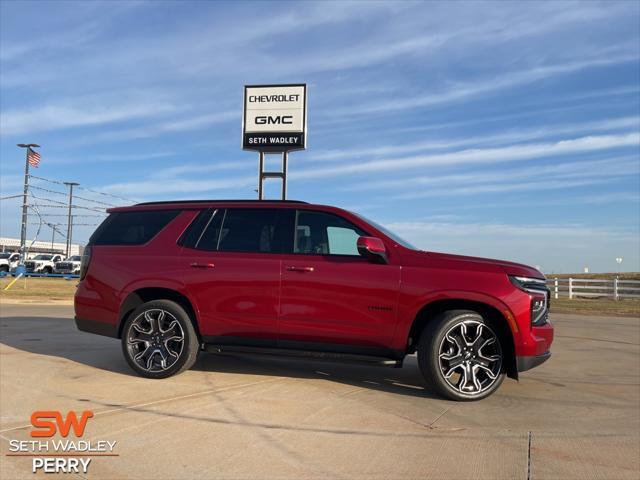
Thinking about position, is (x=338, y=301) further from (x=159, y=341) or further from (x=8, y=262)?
(x=8, y=262)

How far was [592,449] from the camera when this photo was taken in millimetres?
3760

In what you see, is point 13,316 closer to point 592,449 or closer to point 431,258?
point 431,258

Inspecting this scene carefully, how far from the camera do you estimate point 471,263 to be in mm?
5008

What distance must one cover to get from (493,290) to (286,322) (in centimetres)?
199

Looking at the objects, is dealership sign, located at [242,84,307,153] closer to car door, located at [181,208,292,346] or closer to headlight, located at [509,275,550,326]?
car door, located at [181,208,292,346]

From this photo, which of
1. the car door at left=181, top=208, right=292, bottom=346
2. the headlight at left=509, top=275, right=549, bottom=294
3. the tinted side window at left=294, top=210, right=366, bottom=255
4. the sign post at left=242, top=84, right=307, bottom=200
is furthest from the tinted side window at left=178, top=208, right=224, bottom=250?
the sign post at left=242, top=84, right=307, bottom=200

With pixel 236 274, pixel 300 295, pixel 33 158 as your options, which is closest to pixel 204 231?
pixel 236 274

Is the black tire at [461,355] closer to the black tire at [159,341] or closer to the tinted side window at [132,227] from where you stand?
the black tire at [159,341]

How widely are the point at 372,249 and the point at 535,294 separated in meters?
1.58

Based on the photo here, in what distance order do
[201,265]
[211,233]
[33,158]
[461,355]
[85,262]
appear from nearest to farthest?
1. [461,355]
2. [201,265]
3. [211,233]
4. [85,262]
5. [33,158]

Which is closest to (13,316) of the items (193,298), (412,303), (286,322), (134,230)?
(134,230)

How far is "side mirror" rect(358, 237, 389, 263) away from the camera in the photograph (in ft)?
16.3

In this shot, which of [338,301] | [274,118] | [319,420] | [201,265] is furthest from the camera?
[274,118]

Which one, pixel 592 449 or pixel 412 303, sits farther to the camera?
pixel 412 303
